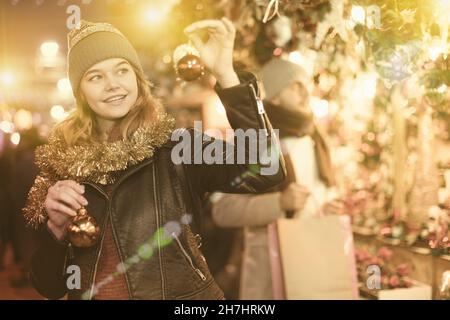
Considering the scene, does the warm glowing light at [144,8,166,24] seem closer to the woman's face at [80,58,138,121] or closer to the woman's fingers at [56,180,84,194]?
the woman's face at [80,58,138,121]

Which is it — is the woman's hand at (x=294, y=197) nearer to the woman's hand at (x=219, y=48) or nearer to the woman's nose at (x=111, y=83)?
the woman's hand at (x=219, y=48)

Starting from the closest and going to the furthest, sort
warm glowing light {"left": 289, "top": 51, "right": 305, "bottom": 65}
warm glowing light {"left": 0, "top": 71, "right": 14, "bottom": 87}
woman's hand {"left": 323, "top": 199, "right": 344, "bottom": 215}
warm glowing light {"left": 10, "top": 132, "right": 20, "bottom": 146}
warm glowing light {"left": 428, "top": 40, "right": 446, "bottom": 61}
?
warm glowing light {"left": 428, "top": 40, "right": 446, "bottom": 61}
woman's hand {"left": 323, "top": 199, "right": 344, "bottom": 215}
warm glowing light {"left": 289, "top": 51, "right": 305, "bottom": 65}
warm glowing light {"left": 0, "top": 71, "right": 14, "bottom": 87}
warm glowing light {"left": 10, "top": 132, "right": 20, "bottom": 146}

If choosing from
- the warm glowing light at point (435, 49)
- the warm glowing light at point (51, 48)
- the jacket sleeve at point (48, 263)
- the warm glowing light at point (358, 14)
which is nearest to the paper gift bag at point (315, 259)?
the warm glowing light at point (435, 49)

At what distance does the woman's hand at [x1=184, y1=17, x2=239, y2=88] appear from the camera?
6.58 feet

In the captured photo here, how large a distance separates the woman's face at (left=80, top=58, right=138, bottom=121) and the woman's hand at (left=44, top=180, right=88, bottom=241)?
0.89 feet

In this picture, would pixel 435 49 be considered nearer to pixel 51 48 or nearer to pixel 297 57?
pixel 297 57

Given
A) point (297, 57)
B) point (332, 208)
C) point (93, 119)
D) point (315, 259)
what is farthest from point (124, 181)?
point (297, 57)

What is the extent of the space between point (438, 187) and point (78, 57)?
2658 mm

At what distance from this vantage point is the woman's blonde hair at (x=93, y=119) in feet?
6.86

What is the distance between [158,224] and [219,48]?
1.99 feet

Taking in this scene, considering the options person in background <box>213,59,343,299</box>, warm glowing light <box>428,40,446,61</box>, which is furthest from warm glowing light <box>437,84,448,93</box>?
person in background <box>213,59,343,299</box>

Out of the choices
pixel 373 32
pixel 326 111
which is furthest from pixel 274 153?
pixel 326 111

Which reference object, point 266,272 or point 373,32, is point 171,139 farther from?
point 266,272

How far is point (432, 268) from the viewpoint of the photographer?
3.61m
